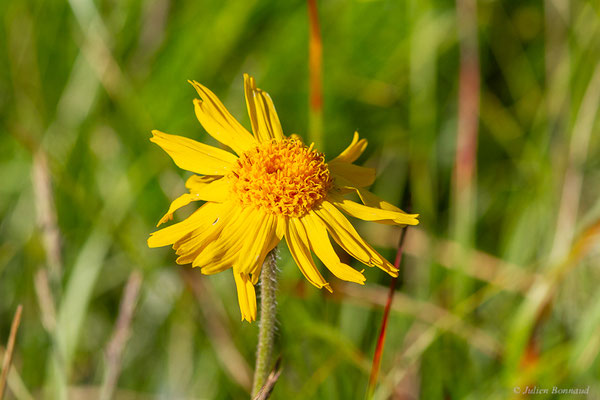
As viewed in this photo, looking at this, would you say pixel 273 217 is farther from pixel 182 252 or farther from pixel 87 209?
pixel 87 209

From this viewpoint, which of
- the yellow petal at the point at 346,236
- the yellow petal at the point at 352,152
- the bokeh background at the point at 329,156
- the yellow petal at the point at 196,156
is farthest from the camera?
the bokeh background at the point at 329,156

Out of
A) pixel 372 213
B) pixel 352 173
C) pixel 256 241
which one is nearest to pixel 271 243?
pixel 256 241

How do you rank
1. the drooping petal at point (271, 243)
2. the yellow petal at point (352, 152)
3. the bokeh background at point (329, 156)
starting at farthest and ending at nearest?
the bokeh background at point (329, 156), the yellow petal at point (352, 152), the drooping petal at point (271, 243)

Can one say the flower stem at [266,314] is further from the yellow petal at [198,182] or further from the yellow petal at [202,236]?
the yellow petal at [198,182]

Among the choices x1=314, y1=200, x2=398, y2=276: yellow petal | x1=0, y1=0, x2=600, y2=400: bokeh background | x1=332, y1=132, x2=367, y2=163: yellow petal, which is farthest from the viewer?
x1=0, y1=0, x2=600, y2=400: bokeh background

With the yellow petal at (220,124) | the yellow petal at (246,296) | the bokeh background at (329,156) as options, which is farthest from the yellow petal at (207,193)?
the bokeh background at (329,156)

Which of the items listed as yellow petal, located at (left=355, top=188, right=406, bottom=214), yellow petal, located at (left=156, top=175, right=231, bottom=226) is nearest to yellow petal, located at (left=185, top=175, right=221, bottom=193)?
yellow petal, located at (left=156, top=175, right=231, bottom=226)

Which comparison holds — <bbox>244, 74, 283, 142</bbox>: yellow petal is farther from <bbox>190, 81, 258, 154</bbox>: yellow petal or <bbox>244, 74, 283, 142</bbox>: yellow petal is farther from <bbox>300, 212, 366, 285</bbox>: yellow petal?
<bbox>300, 212, 366, 285</bbox>: yellow petal

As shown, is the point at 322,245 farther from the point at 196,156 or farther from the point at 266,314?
the point at 196,156
